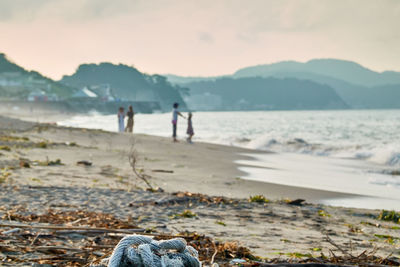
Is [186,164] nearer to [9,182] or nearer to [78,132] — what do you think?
[9,182]

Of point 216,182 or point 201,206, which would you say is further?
point 216,182

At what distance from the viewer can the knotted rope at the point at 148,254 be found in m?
2.09

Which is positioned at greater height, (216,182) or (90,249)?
(90,249)

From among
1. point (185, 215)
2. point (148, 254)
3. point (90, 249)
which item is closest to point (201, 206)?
point (185, 215)

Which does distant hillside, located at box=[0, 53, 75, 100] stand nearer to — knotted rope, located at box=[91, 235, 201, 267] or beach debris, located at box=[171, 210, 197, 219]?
beach debris, located at box=[171, 210, 197, 219]

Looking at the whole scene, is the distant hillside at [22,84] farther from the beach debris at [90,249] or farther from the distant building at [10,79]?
the beach debris at [90,249]

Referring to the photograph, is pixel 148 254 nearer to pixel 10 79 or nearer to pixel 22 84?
pixel 22 84

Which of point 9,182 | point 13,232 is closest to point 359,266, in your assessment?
point 13,232

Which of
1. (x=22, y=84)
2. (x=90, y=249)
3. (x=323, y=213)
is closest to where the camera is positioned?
(x=90, y=249)

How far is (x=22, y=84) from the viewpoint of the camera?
479 ft

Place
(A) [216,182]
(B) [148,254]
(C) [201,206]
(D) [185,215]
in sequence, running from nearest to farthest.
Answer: (B) [148,254] < (D) [185,215] < (C) [201,206] < (A) [216,182]

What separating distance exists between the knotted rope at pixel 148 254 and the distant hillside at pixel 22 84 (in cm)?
12900

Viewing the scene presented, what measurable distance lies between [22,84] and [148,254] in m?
157

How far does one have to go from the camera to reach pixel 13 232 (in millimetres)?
3701
